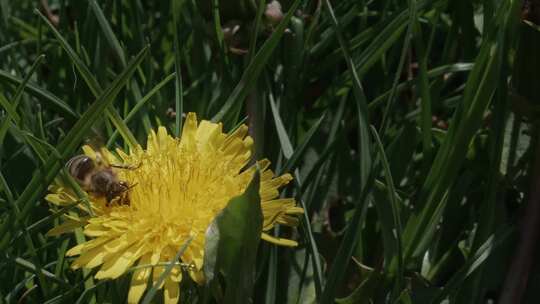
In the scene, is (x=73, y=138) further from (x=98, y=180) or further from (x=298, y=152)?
(x=298, y=152)

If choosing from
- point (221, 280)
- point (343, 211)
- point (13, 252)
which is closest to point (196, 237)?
point (221, 280)

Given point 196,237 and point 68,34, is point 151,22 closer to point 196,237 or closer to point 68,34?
point 68,34

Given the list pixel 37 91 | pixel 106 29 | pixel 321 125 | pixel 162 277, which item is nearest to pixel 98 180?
pixel 162 277

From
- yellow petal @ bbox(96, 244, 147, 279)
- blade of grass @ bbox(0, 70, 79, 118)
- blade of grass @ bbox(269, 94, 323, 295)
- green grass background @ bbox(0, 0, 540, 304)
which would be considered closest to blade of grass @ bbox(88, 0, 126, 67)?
green grass background @ bbox(0, 0, 540, 304)

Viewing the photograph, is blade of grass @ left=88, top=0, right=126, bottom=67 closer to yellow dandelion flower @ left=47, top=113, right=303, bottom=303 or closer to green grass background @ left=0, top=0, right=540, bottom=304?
green grass background @ left=0, top=0, right=540, bottom=304

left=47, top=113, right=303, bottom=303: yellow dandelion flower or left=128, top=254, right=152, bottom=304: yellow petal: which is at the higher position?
left=47, top=113, right=303, bottom=303: yellow dandelion flower

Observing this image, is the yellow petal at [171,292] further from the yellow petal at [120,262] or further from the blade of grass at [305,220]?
the blade of grass at [305,220]
